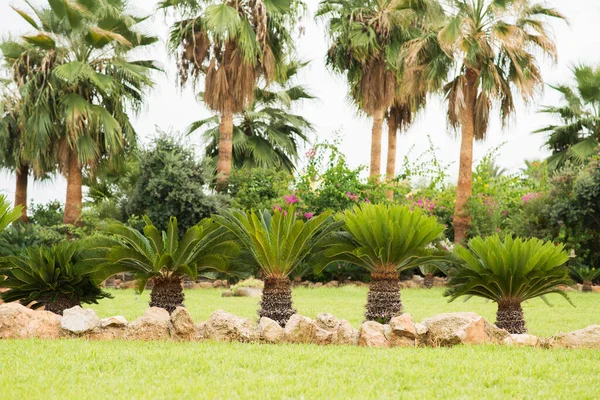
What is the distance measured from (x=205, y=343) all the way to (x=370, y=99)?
1739cm

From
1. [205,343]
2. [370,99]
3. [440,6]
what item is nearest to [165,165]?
[370,99]

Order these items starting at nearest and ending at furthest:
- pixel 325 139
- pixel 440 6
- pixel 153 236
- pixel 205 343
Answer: pixel 205 343 < pixel 153 236 < pixel 440 6 < pixel 325 139

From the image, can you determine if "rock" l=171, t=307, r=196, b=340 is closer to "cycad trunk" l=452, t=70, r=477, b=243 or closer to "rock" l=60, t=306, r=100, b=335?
"rock" l=60, t=306, r=100, b=335

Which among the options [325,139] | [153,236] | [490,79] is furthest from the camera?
[325,139]

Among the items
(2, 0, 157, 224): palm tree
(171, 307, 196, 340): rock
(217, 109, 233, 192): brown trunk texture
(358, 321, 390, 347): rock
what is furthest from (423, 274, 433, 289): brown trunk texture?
(171, 307, 196, 340): rock

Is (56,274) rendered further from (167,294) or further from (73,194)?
(73,194)

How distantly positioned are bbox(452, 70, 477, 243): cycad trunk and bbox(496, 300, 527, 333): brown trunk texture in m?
11.3

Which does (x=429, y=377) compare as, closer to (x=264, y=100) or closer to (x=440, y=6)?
(x=440, y=6)

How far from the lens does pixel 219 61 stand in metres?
23.5

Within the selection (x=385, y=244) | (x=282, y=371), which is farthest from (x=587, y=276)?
(x=282, y=371)

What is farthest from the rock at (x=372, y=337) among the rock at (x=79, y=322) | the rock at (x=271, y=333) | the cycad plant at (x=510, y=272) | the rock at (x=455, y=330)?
the rock at (x=79, y=322)

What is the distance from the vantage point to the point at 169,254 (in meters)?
9.47

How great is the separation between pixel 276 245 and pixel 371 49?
15.8 m

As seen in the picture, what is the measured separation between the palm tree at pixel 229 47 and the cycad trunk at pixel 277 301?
13595 mm
